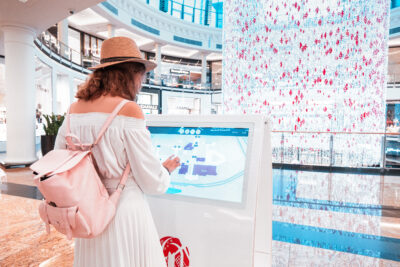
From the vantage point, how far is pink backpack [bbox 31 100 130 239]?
71 centimetres

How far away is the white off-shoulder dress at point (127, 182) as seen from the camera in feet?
2.71

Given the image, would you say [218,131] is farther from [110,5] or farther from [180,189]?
[110,5]

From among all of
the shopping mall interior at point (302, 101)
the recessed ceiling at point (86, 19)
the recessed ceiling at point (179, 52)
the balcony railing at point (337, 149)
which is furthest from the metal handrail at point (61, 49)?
the balcony railing at point (337, 149)

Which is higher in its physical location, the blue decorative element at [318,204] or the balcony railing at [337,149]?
the balcony railing at [337,149]

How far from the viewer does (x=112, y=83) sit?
87 cm

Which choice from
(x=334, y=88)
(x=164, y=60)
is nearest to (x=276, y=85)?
(x=334, y=88)

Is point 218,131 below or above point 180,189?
above

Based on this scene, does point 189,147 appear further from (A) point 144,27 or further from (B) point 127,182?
(A) point 144,27

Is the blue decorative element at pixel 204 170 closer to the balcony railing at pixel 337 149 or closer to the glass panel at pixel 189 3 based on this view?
the balcony railing at pixel 337 149

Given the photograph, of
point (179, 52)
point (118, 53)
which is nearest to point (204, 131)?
point (118, 53)

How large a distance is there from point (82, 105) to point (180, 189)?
49 cm

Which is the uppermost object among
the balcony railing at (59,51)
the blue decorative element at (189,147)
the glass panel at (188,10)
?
the glass panel at (188,10)

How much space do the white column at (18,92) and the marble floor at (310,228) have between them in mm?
1672

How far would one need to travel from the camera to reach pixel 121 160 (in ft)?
2.81
